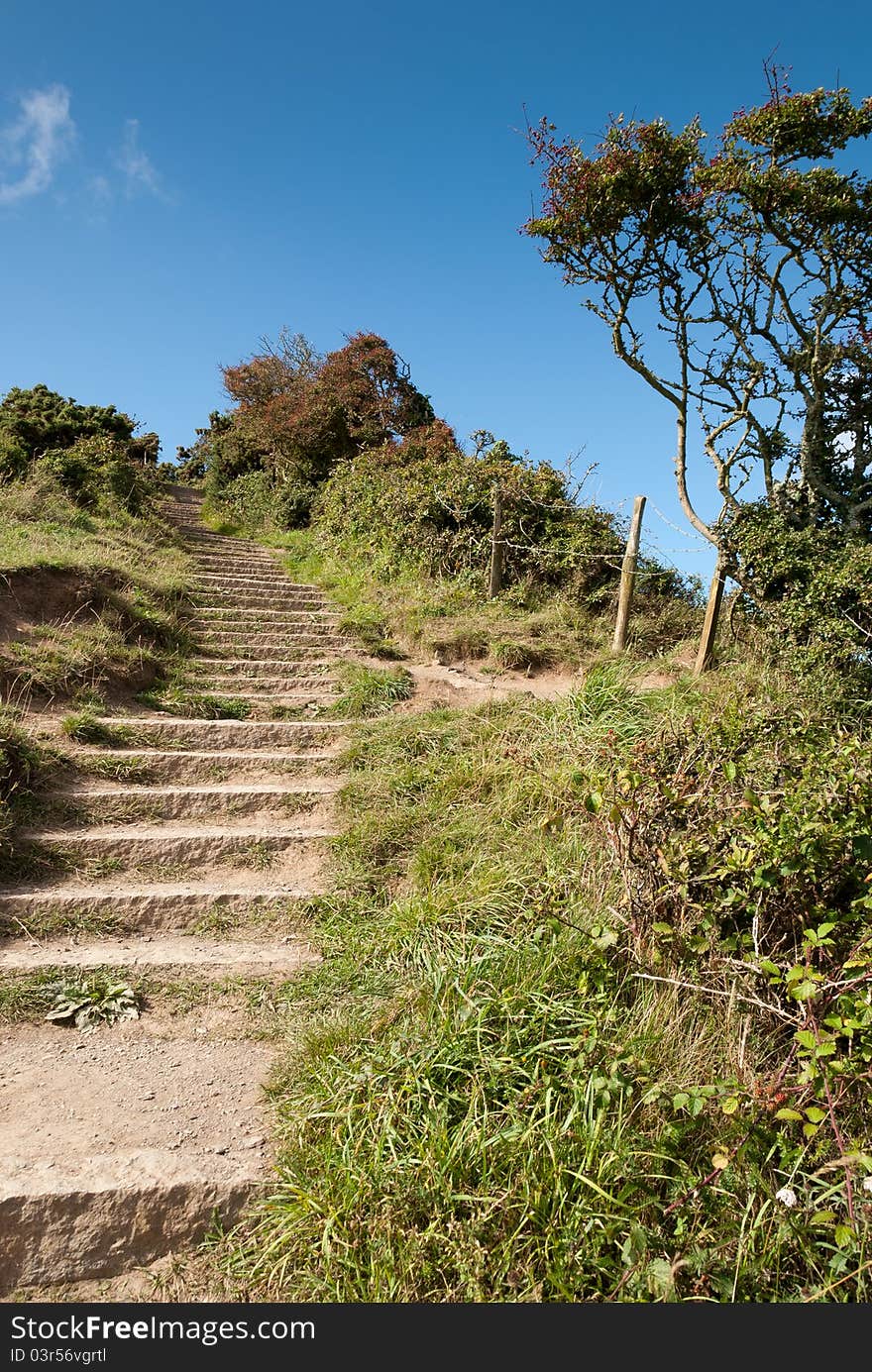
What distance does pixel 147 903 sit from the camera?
459cm

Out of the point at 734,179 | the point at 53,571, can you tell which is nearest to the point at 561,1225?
the point at 53,571

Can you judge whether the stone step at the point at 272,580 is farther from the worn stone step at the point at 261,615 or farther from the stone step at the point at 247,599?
the worn stone step at the point at 261,615

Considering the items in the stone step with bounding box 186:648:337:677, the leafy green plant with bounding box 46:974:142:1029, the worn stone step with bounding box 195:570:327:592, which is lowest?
the leafy green plant with bounding box 46:974:142:1029

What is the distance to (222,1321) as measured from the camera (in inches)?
92.8

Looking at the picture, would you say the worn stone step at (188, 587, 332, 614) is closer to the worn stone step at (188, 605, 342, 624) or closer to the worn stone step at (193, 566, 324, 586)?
the worn stone step at (188, 605, 342, 624)

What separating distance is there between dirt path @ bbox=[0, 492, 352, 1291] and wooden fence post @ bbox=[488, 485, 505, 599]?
10.8 ft

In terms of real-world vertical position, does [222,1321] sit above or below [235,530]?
below

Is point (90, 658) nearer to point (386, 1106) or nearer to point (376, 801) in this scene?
point (376, 801)

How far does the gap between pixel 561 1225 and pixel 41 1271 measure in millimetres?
1819

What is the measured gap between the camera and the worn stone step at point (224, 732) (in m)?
6.50

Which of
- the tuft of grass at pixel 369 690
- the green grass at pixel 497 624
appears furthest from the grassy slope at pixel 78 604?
the green grass at pixel 497 624

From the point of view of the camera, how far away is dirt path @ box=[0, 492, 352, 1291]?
8.80 feet

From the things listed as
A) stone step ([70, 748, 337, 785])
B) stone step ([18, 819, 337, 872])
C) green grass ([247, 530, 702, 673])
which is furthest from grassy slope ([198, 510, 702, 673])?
stone step ([18, 819, 337, 872])

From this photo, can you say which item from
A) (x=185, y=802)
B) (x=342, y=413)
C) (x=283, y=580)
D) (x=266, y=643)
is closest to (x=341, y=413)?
(x=342, y=413)
